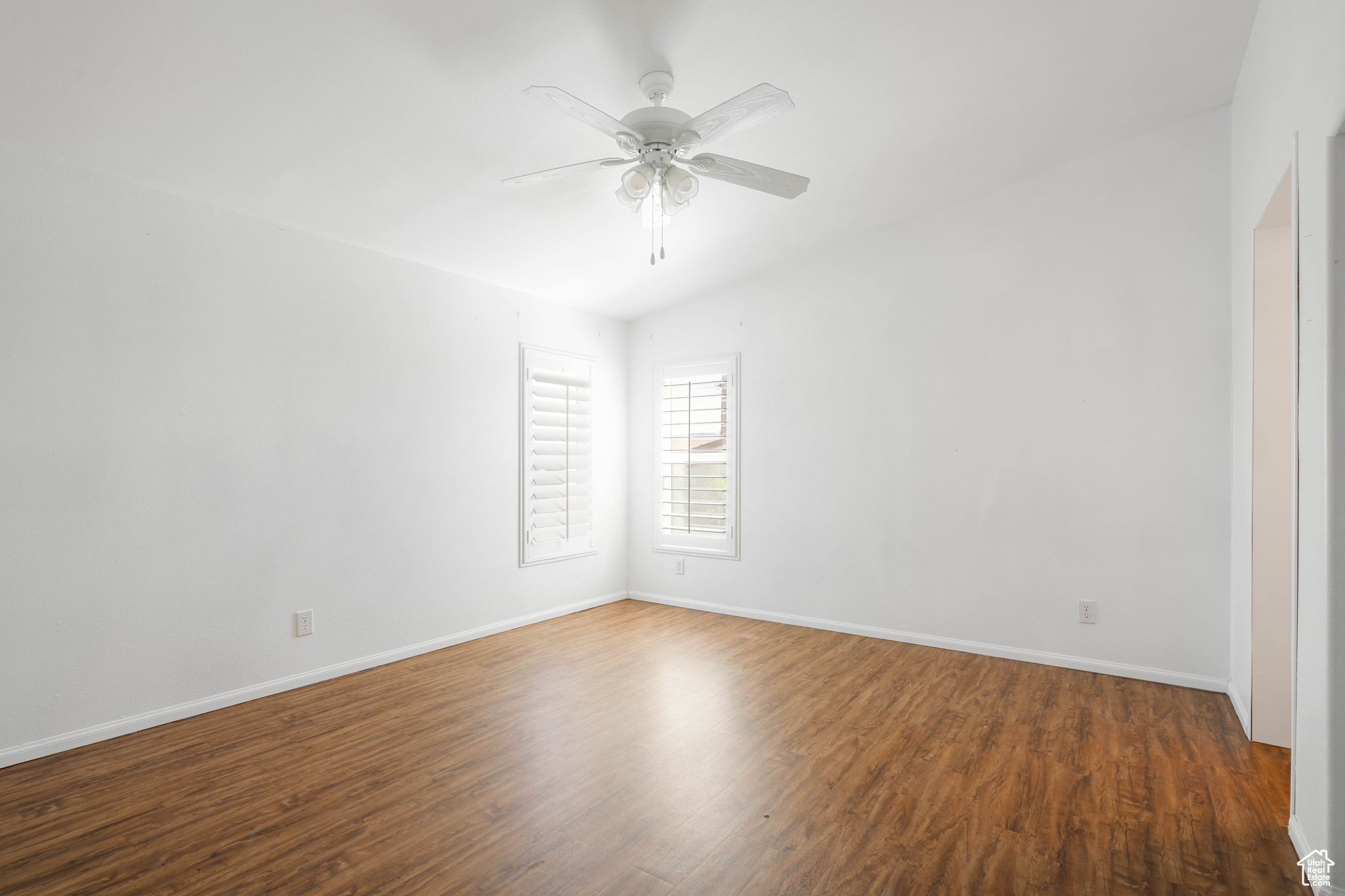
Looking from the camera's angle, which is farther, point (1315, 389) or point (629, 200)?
point (629, 200)

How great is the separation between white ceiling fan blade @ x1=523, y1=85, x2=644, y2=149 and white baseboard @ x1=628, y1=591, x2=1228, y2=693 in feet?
11.2

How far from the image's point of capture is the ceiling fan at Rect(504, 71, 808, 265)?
2191 millimetres

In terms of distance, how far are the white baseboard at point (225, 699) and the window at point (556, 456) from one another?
0.63 meters

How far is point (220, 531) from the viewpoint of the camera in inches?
125

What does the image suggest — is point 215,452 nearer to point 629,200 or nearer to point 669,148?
point 629,200

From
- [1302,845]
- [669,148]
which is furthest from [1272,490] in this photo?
[669,148]

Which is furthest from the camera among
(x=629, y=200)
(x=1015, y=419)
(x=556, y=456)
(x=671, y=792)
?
(x=556, y=456)

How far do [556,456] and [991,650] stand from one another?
127 inches

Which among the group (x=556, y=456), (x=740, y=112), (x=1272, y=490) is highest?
(x=740, y=112)

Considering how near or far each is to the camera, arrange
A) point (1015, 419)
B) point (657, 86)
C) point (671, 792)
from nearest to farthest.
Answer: point (671, 792)
point (657, 86)
point (1015, 419)

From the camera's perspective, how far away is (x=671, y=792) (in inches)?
92.6

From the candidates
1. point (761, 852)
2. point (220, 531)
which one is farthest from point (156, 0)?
point (761, 852)

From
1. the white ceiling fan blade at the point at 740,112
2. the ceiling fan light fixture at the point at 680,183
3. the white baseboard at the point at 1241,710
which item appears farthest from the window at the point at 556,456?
the white baseboard at the point at 1241,710

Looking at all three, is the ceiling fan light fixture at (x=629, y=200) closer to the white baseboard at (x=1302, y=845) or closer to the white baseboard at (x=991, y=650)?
the white baseboard at (x=1302, y=845)
